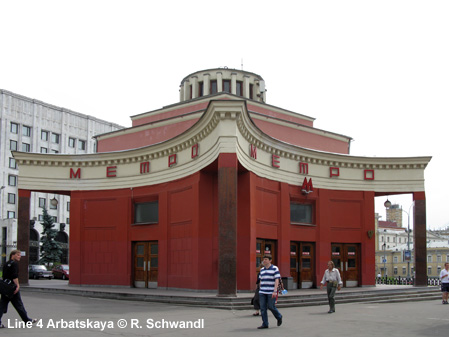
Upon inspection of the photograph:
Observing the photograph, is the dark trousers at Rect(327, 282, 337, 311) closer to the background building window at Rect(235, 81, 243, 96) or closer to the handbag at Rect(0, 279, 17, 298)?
the handbag at Rect(0, 279, 17, 298)

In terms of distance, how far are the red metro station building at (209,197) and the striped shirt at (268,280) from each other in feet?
28.6

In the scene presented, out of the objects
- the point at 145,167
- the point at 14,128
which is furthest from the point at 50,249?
the point at 145,167

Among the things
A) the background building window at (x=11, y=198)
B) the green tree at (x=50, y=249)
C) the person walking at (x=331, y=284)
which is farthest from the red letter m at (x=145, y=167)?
the background building window at (x=11, y=198)

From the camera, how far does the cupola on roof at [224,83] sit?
106 ft

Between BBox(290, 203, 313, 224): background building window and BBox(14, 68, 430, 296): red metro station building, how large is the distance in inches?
2.0

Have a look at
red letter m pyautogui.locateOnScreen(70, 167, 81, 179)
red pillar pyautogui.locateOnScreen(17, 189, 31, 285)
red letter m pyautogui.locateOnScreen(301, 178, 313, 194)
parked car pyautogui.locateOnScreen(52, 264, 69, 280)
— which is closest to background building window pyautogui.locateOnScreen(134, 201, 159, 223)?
red letter m pyautogui.locateOnScreen(70, 167, 81, 179)

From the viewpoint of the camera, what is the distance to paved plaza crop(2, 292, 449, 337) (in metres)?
12.6

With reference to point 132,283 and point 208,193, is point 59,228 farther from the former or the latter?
point 208,193

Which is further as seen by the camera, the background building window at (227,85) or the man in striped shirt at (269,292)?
the background building window at (227,85)

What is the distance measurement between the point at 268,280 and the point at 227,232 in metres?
6.24

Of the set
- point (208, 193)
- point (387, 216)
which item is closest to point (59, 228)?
point (208, 193)

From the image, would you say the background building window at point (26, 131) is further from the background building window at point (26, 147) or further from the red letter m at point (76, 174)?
the red letter m at point (76, 174)

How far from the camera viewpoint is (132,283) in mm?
27531

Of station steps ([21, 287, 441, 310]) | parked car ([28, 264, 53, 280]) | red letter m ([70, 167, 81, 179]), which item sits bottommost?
parked car ([28, 264, 53, 280])
